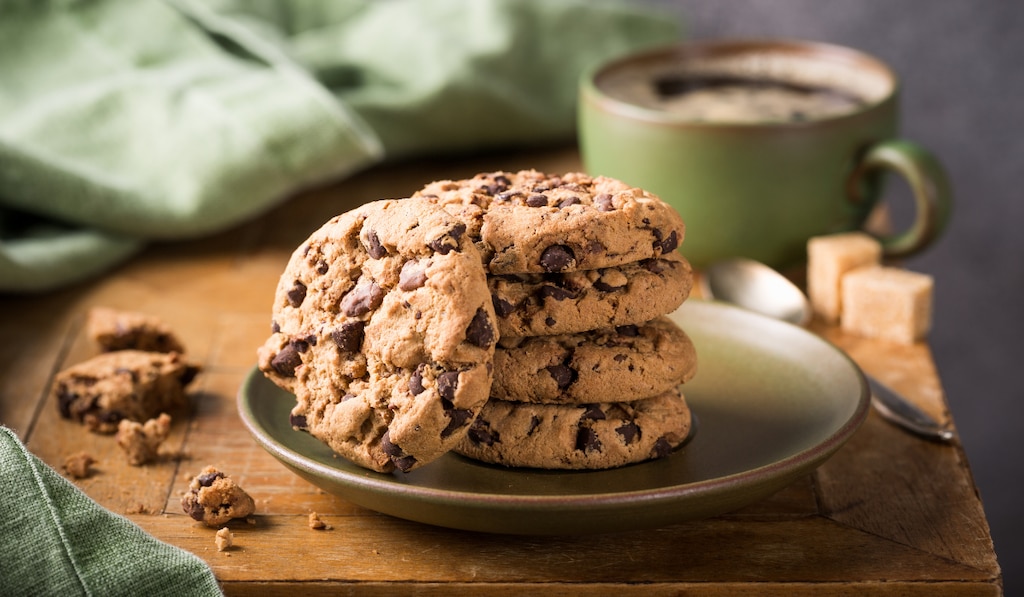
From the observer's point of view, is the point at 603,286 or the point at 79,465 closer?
the point at 603,286

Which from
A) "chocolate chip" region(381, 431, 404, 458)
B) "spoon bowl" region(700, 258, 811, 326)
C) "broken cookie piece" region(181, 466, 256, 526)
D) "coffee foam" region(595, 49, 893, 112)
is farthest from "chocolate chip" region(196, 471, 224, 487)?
"coffee foam" region(595, 49, 893, 112)

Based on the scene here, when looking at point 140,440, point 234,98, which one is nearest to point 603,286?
point 140,440

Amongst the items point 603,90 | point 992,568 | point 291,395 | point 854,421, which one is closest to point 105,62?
point 603,90

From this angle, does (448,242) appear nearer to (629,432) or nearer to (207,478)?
(629,432)

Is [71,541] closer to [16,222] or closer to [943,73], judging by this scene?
[16,222]

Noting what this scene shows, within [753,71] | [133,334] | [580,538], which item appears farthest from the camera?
[753,71]
